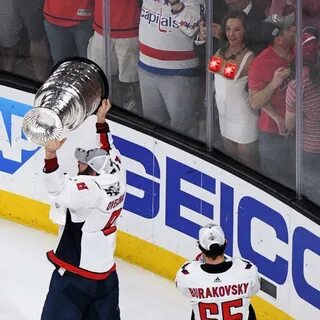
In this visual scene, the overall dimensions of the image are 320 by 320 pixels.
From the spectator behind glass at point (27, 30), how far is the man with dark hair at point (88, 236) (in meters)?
1.40

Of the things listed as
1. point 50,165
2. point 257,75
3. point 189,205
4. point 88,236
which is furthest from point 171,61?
point 50,165

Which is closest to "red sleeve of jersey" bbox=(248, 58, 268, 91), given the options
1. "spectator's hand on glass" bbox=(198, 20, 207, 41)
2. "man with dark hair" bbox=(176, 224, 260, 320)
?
"spectator's hand on glass" bbox=(198, 20, 207, 41)

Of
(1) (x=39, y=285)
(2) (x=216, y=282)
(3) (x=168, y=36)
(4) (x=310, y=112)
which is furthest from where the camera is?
(1) (x=39, y=285)

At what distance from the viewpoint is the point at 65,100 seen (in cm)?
620

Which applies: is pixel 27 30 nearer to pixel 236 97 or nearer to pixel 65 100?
pixel 236 97

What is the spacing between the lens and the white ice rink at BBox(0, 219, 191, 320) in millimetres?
7414

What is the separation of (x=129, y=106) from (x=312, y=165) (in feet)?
4.42

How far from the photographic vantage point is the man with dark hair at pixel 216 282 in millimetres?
5969

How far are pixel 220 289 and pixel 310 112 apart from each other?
1.24m

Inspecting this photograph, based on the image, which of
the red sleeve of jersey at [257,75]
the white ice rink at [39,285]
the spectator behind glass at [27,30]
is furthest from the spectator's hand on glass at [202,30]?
the white ice rink at [39,285]

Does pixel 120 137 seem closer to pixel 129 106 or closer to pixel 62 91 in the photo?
pixel 129 106

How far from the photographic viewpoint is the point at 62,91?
6.25 metres

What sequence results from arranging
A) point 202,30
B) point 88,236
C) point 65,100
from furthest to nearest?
point 202,30, point 88,236, point 65,100

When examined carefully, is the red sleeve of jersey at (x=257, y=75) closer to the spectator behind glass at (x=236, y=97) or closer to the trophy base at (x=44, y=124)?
the spectator behind glass at (x=236, y=97)
